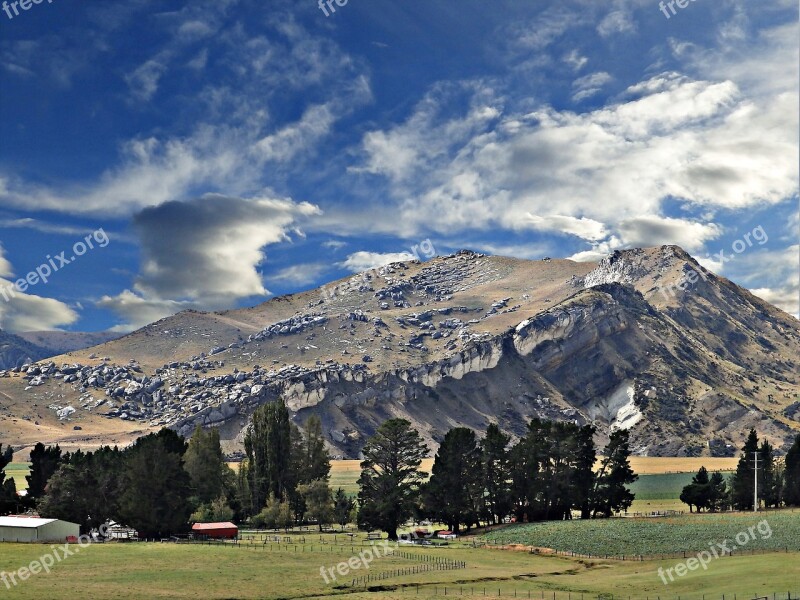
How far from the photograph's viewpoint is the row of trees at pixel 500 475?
15600cm

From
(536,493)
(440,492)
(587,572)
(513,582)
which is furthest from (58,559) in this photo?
(536,493)

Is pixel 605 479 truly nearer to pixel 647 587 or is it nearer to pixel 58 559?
pixel 647 587

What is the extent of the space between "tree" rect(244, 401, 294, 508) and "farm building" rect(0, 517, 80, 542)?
5516 cm

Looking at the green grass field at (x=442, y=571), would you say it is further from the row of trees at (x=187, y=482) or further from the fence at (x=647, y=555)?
the row of trees at (x=187, y=482)

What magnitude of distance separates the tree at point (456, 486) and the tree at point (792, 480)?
68.7 meters

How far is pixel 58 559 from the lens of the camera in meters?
99.2

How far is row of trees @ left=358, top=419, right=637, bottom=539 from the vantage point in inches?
6142

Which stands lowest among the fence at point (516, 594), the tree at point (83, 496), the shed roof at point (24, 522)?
the fence at point (516, 594)

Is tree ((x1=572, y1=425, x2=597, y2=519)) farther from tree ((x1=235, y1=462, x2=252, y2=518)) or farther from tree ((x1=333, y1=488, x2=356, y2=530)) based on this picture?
tree ((x1=235, y1=462, x2=252, y2=518))

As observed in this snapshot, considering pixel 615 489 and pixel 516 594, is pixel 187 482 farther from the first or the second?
pixel 615 489

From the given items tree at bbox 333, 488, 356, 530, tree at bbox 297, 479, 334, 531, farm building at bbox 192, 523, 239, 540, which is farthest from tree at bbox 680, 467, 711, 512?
farm building at bbox 192, 523, 239, 540

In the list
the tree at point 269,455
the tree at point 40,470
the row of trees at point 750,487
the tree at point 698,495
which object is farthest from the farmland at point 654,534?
the tree at point 40,470

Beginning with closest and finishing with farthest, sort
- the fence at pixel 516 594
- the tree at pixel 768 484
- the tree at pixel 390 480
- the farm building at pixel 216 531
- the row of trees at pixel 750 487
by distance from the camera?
the fence at pixel 516 594
the farm building at pixel 216 531
the tree at pixel 390 480
the row of trees at pixel 750 487
the tree at pixel 768 484

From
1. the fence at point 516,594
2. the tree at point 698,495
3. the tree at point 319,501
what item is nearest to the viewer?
the fence at point 516,594
